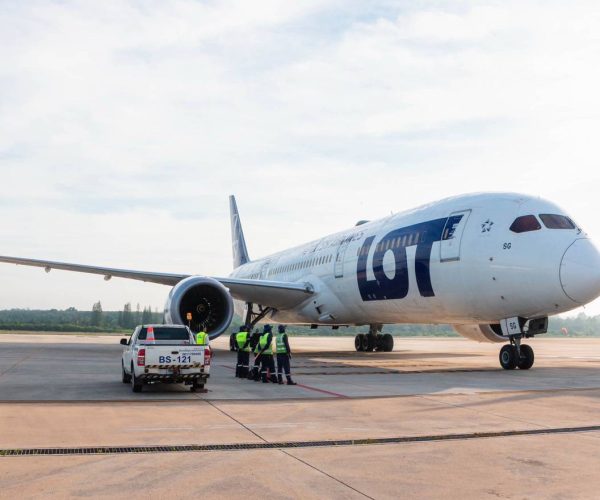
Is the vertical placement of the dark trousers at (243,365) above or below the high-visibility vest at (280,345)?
below

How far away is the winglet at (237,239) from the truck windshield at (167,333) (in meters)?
26.2

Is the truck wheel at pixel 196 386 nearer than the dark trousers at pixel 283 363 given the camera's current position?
Yes

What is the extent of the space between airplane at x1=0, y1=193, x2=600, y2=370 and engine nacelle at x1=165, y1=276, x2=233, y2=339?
3 cm

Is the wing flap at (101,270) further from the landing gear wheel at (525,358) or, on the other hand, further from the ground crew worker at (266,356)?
the landing gear wheel at (525,358)

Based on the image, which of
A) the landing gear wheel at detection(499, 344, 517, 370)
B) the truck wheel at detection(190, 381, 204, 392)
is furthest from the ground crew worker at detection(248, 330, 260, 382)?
the landing gear wheel at detection(499, 344, 517, 370)

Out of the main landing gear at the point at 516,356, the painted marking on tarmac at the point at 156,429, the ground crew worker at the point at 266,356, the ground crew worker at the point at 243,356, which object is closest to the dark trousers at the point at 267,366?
the ground crew worker at the point at 266,356

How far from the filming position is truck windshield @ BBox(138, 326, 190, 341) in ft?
43.2

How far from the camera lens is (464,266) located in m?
16.3

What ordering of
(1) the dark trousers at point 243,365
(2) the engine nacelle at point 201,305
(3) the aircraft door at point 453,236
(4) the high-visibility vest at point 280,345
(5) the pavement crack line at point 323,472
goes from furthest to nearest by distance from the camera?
(2) the engine nacelle at point 201,305 < (3) the aircraft door at point 453,236 < (1) the dark trousers at point 243,365 < (4) the high-visibility vest at point 280,345 < (5) the pavement crack line at point 323,472

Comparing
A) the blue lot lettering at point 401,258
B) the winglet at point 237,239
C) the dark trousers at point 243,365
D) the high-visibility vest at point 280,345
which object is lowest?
the dark trousers at point 243,365

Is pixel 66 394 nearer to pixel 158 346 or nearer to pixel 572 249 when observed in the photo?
pixel 158 346

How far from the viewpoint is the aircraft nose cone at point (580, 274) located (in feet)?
47.5

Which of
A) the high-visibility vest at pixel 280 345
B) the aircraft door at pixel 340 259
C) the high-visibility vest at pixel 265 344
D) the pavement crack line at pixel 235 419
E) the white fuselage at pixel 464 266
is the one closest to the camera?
the pavement crack line at pixel 235 419

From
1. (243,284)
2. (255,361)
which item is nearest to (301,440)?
(255,361)
